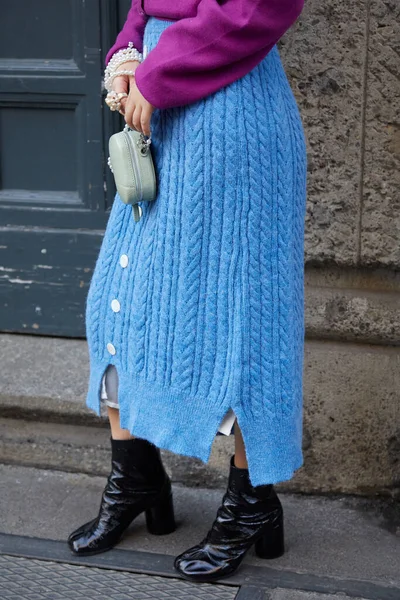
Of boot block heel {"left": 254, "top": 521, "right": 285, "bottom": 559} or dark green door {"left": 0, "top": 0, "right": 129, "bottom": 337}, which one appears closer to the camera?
boot block heel {"left": 254, "top": 521, "right": 285, "bottom": 559}

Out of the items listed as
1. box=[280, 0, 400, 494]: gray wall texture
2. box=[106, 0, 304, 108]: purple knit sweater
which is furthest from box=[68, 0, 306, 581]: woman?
box=[280, 0, 400, 494]: gray wall texture

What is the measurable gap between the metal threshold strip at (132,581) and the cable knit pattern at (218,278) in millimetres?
344

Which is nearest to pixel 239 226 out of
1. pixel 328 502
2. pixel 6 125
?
pixel 328 502

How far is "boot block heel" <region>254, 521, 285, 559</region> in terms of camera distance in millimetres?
2420

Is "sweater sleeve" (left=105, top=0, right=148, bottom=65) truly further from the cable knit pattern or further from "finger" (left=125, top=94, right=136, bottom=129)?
"finger" (left=125, top=94, right=136, bottom=129)

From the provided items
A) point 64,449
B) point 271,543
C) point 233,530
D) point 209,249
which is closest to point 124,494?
point 233,530

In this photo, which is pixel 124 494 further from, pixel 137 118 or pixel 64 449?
pixel 137 118

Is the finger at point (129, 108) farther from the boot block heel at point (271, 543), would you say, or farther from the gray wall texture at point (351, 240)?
the boot block heel at point (271, 543)

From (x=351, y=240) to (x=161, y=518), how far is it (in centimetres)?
92

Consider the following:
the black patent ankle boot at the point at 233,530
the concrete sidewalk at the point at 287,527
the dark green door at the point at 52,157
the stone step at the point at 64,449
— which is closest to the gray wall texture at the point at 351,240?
the concrete sidewalk at the point at 287,527

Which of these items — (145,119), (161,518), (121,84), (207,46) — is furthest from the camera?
(161,518)

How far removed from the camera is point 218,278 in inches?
81.9

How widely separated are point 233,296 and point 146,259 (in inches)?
8.5

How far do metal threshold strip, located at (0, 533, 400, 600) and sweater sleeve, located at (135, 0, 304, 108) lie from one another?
46.3 inches
